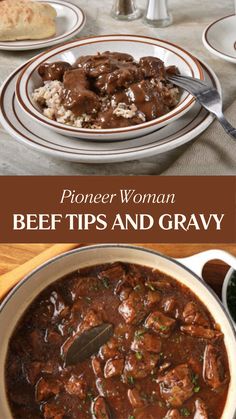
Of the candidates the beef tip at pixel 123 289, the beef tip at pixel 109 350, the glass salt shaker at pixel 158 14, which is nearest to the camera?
the beef tip at pixel 109 350

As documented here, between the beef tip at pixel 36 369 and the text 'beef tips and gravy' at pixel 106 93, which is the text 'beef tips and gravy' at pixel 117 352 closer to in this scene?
the beef tip at pixel 36 369

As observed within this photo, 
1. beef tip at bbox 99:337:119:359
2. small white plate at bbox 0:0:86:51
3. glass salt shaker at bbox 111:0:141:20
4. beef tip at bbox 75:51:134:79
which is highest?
beef tip at bbox 75:51:134:79

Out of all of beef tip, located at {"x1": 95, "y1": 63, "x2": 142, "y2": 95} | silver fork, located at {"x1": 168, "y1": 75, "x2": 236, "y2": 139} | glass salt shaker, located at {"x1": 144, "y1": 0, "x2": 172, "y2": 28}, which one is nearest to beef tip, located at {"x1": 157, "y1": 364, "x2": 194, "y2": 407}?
silver fork, located at {"x1": 168, "y1": 75, "x2": 236, "y2": 139}

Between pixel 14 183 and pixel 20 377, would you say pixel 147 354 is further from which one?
pixel 14 183

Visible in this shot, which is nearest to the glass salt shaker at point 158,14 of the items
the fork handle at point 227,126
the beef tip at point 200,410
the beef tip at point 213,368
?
the fork handle at point 227,126

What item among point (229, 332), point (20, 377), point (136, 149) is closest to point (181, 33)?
point (136, 149)

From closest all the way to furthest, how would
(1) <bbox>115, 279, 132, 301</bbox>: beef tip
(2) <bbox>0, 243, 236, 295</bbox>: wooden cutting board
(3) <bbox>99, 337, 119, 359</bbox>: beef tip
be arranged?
(3) <bbox>99, 337, 119, 359</bbox>: beef tip
(1) <bbox>115, 279, 132, 301</bbox>: beef tip
(2) <bbox>0, 243, 236, 295</bbox>: wooden cutting board

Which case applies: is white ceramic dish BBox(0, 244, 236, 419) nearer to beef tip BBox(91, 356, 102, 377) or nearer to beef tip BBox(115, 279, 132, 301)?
beef tip BBox(115, 279, 132, 301)
